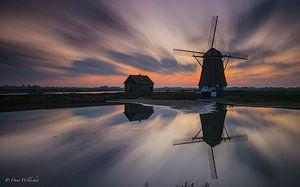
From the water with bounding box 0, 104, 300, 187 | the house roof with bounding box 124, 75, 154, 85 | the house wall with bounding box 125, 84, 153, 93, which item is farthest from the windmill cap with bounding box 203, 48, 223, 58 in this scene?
the water with bounding box 0, 104, 300, 187

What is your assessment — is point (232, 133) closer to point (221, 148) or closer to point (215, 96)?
point (221, 148)

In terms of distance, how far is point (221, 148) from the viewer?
31.8 feet

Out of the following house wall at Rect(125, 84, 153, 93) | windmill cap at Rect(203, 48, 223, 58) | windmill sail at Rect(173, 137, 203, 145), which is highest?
windmill cap at Rect(203, 48, 223, 58)

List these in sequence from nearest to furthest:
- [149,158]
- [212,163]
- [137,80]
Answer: [212,163]
[149,158]
[137,80]

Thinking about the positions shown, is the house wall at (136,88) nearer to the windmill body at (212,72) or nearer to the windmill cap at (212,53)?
the windmill body at (212,72)

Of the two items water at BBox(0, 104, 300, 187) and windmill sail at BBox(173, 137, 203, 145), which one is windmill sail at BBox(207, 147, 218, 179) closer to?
water at BBox(0, 104, 300, 187)

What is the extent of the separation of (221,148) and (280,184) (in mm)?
3950

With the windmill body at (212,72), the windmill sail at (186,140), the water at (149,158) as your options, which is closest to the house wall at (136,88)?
the windmill body at (212,72)

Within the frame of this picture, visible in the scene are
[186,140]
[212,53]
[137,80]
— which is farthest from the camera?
[137,80]

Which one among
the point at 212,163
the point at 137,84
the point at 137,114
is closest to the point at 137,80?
the point at 137,84

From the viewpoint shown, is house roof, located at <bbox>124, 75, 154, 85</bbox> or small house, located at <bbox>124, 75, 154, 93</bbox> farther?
small house, located at <bbox>124, 75, 154, 93</bbox>

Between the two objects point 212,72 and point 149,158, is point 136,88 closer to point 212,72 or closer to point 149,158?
point 212,72

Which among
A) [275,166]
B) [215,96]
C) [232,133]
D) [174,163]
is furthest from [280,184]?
[215,96]

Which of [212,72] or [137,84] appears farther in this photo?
[137,84]
